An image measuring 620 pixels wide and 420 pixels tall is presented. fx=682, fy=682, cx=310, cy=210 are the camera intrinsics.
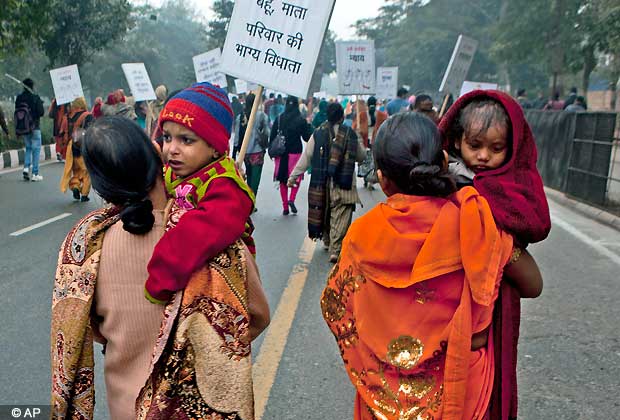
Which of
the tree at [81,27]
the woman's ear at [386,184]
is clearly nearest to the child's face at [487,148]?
the woman's ear at [386,184]

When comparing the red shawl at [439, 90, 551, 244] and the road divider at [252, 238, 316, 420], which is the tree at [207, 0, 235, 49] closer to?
the road divider at [252, 238, 316, 420]

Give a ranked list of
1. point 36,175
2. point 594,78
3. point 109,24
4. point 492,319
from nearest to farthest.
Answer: point 492,319
point 36,175
point 109,24
point 594,78

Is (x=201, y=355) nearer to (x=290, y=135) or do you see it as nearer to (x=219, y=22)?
(x=290, y=135)

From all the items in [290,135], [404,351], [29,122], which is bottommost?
[29,122]

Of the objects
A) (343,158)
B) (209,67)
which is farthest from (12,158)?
(343,158)

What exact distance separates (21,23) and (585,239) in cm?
1084

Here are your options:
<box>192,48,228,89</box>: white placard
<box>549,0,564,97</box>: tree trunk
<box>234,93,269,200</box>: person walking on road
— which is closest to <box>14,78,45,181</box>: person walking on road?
<box>192,48,228,89</box>: white placard

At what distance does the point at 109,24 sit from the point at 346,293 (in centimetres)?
2033

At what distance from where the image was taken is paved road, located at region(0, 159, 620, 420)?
3703mm

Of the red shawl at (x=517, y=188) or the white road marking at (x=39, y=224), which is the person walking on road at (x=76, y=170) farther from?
the red shawl at (x=517, y=188)

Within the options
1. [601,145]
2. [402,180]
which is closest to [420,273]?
[402,180]

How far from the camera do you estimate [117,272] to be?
1847mm

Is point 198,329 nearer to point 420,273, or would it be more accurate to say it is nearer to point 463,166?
point 420,273

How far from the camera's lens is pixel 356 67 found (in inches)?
480
